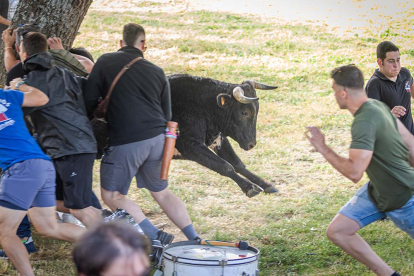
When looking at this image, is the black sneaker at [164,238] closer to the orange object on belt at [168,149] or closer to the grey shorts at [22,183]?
the orange object on belt at [168,149]

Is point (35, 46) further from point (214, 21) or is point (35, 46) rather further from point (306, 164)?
point (214, 21)

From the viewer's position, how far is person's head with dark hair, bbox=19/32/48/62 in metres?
5.04

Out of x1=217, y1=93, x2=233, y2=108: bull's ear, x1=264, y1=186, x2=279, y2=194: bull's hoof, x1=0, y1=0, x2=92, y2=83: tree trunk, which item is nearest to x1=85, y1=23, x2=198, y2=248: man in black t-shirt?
x1=0, y1=0, x2=92, y2=83: tree trunk

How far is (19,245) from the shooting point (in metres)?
4.65

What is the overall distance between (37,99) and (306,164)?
5.98 m

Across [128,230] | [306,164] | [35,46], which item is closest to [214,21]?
[306,164]

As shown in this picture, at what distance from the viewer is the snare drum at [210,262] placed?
14.0 ft

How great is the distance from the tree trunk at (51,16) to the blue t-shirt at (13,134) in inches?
85.4

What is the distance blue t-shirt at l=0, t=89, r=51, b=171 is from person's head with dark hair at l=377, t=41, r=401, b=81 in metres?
3.77

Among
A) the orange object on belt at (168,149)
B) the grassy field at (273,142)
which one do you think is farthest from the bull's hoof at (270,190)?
the orange object on belt at (168,149)

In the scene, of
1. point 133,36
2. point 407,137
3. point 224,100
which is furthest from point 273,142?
point 407,137

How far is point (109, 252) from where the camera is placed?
71.7 inches

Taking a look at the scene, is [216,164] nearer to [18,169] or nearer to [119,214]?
[119,214]

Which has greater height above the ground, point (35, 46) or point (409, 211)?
point (35, 46)
